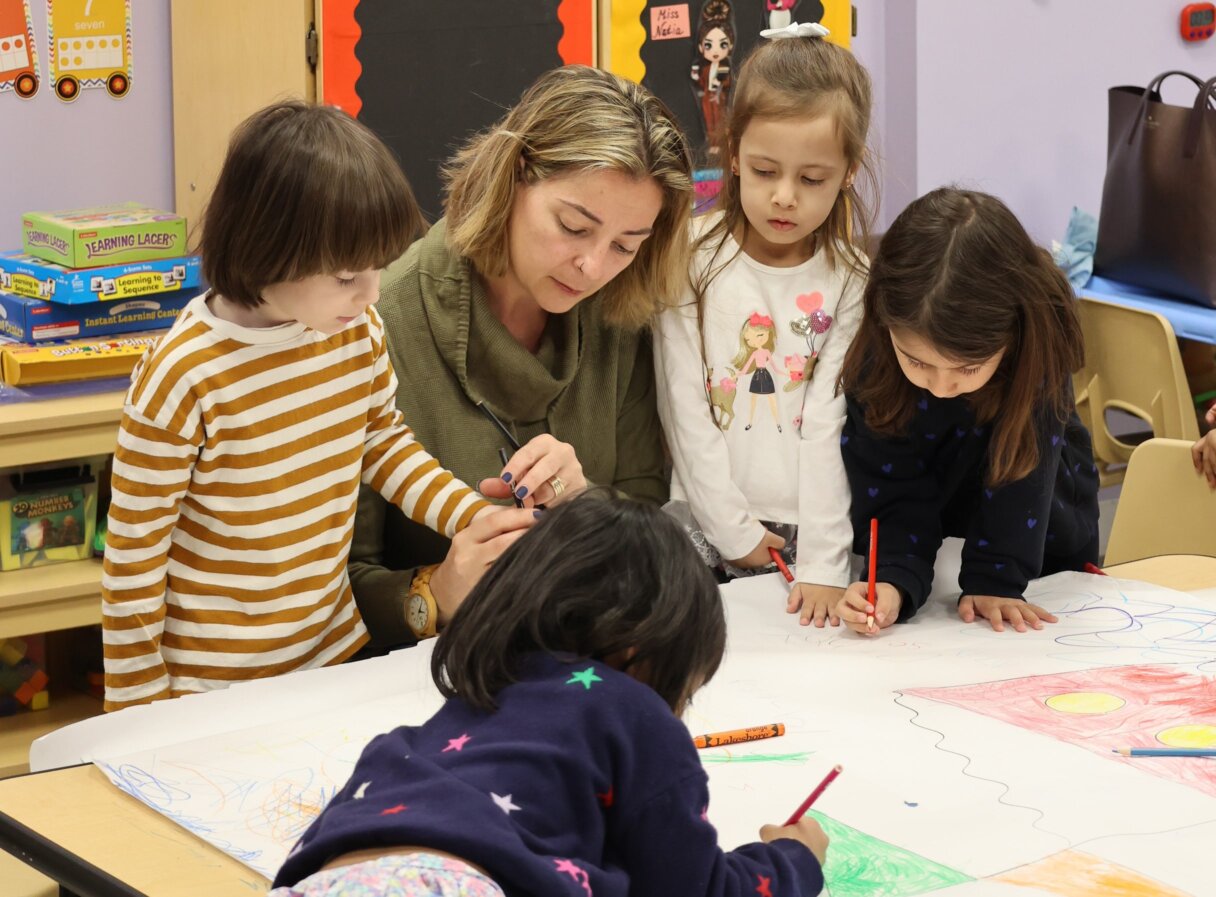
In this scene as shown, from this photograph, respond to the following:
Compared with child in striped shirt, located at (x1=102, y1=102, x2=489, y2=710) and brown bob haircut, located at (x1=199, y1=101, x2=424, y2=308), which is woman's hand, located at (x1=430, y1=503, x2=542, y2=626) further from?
brown bob haircut, located at (x1=199, y1=101, x2=424, y2=308)

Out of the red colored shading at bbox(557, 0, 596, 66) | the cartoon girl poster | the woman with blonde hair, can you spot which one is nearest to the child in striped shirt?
the woman with blonde hair

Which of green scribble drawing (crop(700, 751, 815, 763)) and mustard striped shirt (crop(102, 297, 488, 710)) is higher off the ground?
mustard striped shirt (crop(102, 297, 488, 710))

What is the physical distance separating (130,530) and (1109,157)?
9.27 feet

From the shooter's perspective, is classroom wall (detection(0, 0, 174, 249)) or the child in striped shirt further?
classroom wall (detection(0, 0, 174, 249))

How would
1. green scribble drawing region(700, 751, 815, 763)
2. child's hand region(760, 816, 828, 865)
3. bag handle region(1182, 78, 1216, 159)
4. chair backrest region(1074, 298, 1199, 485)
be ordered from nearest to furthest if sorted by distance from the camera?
child's hand region(760, 816, 828, 865)
green scribble drawing region(700, 751, 815, 763)
chair backrest region(1074, 298, 1199, 485)
bag handle region(1182, 78, 1216, 159)

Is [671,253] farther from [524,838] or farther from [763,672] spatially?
[524,838]

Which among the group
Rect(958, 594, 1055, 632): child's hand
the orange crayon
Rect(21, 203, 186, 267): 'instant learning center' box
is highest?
Rect(21, 203, 186, 267): 'instant learning center' box

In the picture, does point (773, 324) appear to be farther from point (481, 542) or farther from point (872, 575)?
point (481, 542)

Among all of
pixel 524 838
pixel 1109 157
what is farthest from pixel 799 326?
pixel 1109 157

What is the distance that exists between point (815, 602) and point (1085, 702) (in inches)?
12.8

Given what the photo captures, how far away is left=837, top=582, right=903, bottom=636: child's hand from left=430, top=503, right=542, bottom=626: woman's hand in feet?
1.17

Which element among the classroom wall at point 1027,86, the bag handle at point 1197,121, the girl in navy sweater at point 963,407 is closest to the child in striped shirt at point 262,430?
the girl in navy sweater at point 963,407

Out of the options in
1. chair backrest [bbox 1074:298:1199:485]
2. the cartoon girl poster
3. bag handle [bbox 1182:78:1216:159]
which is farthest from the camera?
bag handle [bbox 1182:78:1216:159]

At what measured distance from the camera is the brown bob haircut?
1.25 metres
